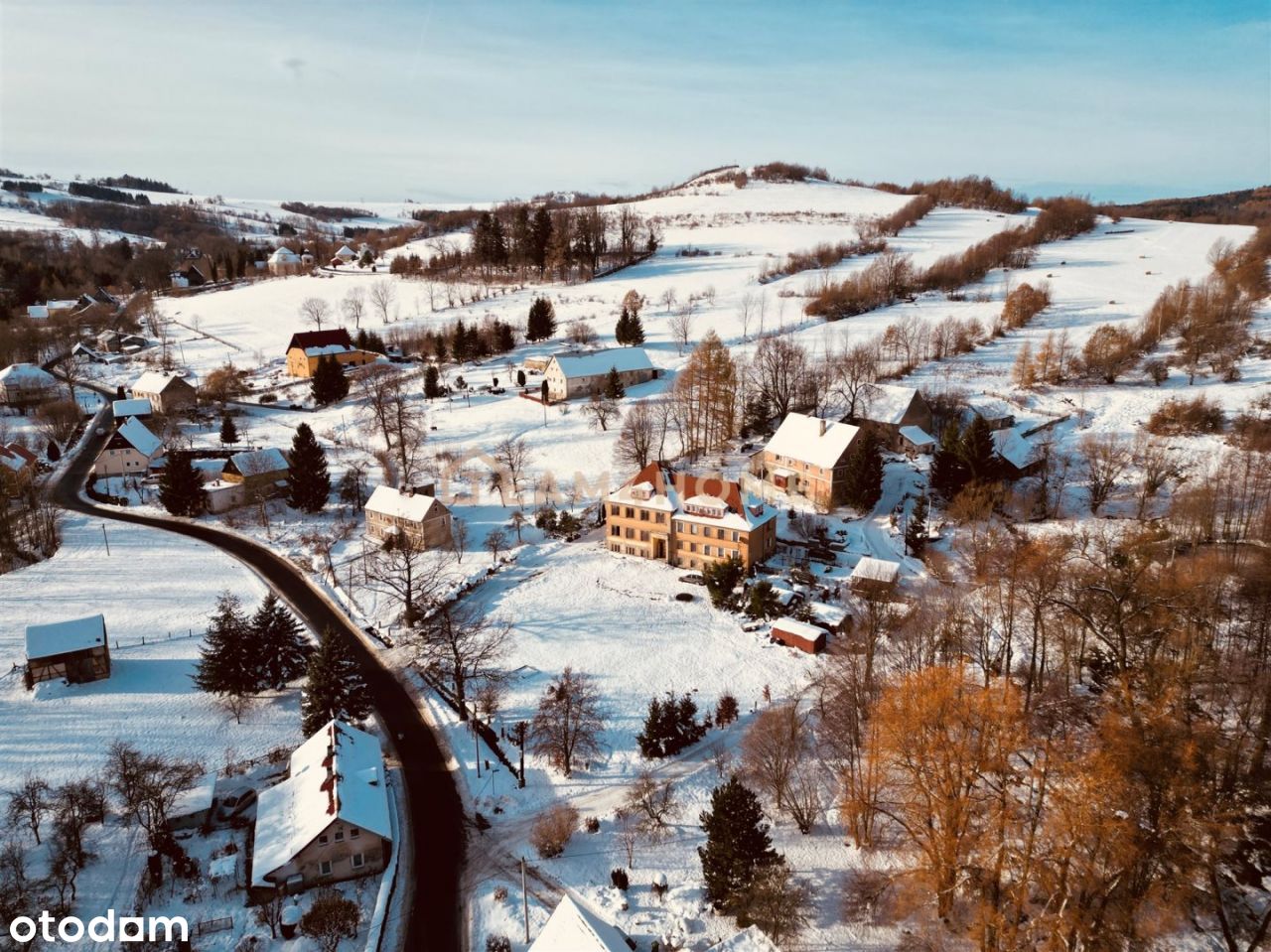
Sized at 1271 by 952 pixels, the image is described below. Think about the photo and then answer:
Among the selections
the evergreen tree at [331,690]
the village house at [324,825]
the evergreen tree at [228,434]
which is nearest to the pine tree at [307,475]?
the evergreen tree at [228,434]

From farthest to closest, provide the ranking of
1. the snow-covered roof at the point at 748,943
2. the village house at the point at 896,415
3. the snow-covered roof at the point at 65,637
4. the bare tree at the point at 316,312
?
1. the bare tree at the point at 316,312
2. the village house at the point at 896,415
3. the snow-covered roof at the point at 65,637
4. the snow-covered roof at the point at 748,943

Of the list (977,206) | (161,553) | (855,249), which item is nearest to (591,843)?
(161,553)

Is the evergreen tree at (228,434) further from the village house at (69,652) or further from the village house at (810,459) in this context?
the village house at (810,459)

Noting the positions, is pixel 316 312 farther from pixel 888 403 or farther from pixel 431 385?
pixel 888 403

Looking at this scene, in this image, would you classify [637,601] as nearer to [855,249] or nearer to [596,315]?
[596,315]

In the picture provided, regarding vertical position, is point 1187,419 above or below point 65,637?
above

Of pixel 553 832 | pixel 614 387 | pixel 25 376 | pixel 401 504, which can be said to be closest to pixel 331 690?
pixel 553 832

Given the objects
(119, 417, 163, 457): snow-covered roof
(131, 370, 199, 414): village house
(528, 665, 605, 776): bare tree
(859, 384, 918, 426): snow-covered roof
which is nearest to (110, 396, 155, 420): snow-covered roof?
(131, 370, 199, 414): village house
